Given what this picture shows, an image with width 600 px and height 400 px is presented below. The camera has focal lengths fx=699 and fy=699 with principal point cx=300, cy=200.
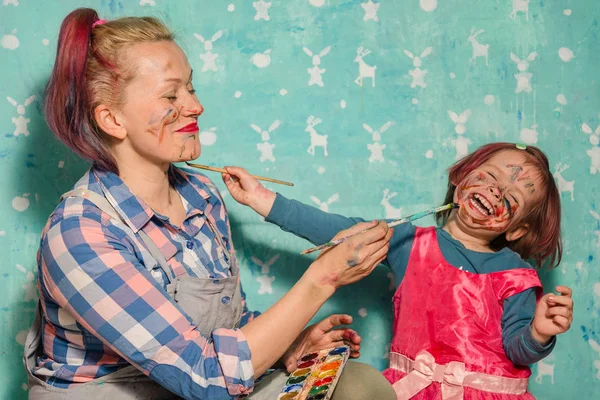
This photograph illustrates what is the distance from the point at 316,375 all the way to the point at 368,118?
82cm

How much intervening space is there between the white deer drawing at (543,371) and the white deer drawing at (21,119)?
163cm

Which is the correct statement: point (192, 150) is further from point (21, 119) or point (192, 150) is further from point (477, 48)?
point (477, 48)

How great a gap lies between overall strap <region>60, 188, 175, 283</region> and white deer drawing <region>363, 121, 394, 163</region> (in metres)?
0.77

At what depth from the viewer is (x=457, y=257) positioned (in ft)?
5.77

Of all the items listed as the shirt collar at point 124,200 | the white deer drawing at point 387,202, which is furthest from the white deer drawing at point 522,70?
the shirt collar at point 124,200

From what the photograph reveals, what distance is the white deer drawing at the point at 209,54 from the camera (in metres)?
1.97

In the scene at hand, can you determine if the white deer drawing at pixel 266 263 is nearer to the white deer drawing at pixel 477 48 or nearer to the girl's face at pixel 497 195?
the girl's face at pixel 497 195

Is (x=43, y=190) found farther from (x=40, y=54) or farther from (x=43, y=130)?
(x=40, y=54)

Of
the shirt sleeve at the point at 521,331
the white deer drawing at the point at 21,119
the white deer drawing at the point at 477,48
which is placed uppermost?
the white deer drawing at the point at 477,48

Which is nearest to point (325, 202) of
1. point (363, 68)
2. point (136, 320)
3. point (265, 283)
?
point (265, 283)

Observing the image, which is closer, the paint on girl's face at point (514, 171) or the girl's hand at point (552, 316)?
the girl's hand at point (552, 316)

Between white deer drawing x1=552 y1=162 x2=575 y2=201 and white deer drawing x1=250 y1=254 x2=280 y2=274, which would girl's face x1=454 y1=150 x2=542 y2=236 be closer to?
white deer drawing x1=552 y1=162 x2=575 y2=201

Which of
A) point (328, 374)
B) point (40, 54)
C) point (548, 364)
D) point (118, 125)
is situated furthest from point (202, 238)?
point (548, 364)

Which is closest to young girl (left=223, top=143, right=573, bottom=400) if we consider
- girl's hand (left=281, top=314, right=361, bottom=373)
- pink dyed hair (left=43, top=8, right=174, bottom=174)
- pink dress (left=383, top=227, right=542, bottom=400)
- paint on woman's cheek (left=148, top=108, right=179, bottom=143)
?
pink dress (left=383, top=227, right=542, bottom=400)
